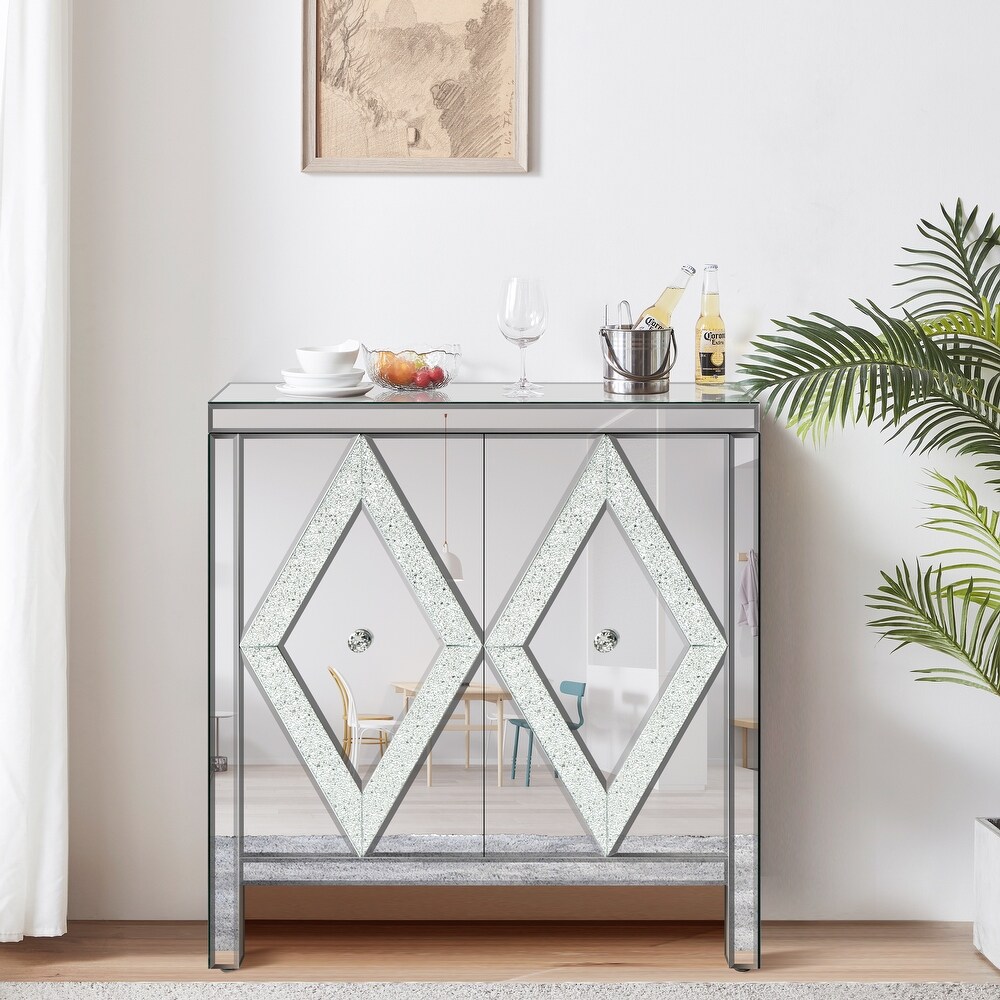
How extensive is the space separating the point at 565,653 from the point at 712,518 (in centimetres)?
43

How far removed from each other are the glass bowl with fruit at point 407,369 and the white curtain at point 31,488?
0.72m

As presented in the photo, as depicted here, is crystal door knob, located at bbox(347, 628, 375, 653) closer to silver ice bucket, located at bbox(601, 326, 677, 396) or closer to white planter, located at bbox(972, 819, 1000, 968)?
silver ice bucket, located at bbox(601, 326, 677, 396)

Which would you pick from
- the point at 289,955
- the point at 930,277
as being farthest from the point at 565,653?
the point at 930,277

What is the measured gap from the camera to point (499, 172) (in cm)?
259

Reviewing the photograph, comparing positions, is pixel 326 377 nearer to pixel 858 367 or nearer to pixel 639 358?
pixel 639 358

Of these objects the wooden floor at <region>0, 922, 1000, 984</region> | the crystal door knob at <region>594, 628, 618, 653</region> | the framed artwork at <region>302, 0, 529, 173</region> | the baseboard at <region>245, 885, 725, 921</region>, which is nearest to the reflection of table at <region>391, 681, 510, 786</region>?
the crystal door knob at <region>594, 628, 618, 653</region>

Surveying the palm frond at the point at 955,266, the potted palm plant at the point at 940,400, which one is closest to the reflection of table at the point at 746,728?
the potted palm plant at the point at 940,400

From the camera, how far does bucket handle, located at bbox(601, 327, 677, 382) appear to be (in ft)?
7.71

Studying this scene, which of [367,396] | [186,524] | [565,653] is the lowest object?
[565,653]

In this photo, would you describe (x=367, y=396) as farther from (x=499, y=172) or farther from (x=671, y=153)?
(x=671, y=153)

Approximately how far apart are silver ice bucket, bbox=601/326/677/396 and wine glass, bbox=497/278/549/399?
0.16m

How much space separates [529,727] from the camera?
7.41ft

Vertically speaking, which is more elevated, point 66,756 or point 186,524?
point 186,524

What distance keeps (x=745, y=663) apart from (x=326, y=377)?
109cm
